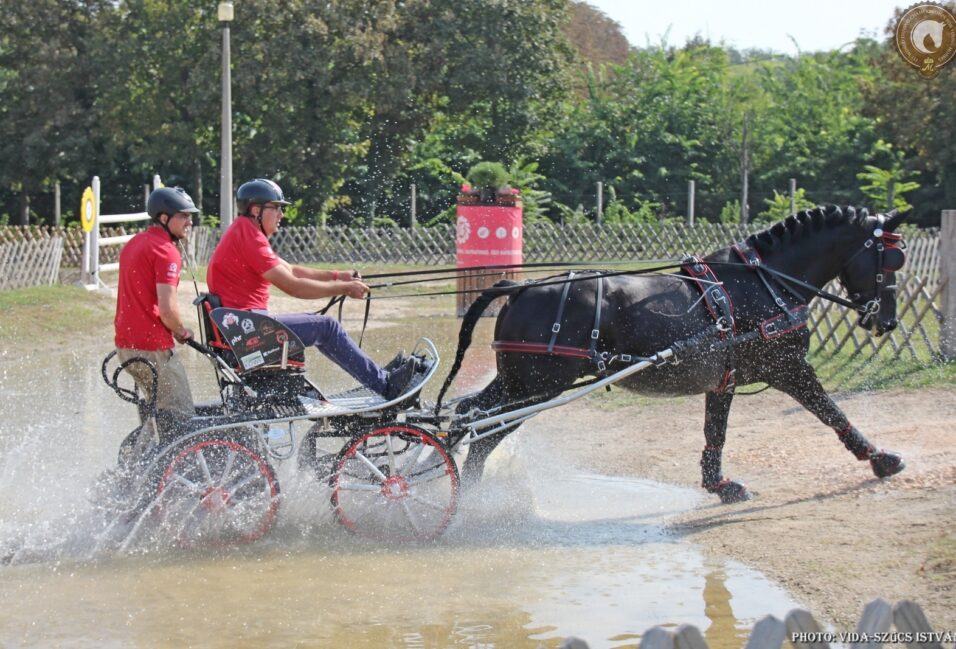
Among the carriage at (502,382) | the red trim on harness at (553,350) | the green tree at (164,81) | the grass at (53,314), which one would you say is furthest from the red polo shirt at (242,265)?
the green tree at (164,81)

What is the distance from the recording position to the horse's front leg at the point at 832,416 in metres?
8.33

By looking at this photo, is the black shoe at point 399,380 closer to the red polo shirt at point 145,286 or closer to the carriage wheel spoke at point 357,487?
the carriage wheel spoke at point 357,487

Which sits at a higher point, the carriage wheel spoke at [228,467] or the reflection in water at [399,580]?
the carriage wheel spoke at [228,467]

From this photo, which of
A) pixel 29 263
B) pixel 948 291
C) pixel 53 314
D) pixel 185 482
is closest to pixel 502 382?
pixel 185 482

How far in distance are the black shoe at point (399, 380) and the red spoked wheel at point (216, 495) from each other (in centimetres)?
81

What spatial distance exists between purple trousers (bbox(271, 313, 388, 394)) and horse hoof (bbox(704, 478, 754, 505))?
7.58 ft

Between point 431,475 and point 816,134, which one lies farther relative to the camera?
point 816,134

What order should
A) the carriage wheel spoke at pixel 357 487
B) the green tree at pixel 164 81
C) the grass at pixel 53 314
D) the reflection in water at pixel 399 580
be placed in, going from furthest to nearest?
the green tree at pixel 164 81 → the grass at pixel 53 314 → the carriage wheel spoke at pixel 357 487 → the reflection in water at pixel 399 580

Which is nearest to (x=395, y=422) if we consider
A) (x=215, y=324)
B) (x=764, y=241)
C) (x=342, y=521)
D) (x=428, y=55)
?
(x=342, y=521)

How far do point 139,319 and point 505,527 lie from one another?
8.07 ft

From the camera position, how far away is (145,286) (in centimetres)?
717

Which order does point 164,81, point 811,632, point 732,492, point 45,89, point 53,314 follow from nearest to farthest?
point 811,632, point 732,492, point 53,314, point 164,81, point 45,89

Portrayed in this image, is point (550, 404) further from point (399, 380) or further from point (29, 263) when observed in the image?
point (29, 263)

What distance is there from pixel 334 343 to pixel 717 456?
8.81 feet
